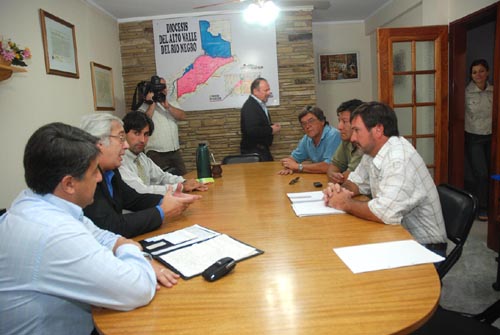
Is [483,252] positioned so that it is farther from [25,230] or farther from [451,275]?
[25,230]

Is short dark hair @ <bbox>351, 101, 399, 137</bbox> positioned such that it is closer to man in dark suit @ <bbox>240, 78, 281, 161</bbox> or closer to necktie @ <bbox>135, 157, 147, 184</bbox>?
necktie @ <bbox>135, 157, 147, 184</bbox>

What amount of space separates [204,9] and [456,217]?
3.77 m

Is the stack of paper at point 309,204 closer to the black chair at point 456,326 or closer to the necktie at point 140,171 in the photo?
the black chair at point 456,326

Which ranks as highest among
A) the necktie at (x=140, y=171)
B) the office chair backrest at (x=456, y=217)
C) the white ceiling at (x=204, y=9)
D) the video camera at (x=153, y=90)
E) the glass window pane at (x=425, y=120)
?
the white ceiling at (x=204, y=9)

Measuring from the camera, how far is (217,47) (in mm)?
4473

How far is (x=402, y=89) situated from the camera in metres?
3.63

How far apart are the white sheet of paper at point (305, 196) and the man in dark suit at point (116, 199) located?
0.55 metres

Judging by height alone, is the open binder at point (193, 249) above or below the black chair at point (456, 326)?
above

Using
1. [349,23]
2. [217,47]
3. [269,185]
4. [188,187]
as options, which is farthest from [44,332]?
[349,23]

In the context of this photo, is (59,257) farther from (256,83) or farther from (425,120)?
(425,120)

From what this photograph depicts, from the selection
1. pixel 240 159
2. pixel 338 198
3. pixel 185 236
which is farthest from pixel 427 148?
pixel 185 236

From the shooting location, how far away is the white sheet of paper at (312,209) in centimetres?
163

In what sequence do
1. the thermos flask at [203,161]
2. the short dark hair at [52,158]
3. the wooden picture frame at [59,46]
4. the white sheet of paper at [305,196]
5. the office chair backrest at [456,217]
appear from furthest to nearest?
the wooden picture frame at [59,46] → the thermos flask at [203,161] → the white sheet of paper at [305,196] → the office chair backrest at [456,217] → the short dark hair at [52,158]

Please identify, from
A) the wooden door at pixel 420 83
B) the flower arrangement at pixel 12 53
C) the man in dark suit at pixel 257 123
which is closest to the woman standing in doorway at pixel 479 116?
the wooden door at pixel 420 83
